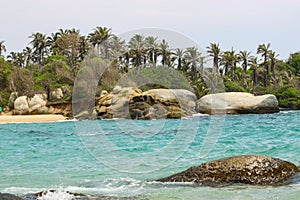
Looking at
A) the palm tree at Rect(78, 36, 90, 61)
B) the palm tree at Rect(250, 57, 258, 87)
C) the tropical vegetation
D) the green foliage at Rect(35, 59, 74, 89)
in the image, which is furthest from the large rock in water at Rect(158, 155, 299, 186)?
the palm tree at Rect(250, 57, 258, 87)

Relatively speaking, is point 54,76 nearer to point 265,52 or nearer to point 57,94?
point 57,94

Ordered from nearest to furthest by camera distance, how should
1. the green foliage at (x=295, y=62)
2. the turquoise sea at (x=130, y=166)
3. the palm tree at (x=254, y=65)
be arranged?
the turquoise sea at (x=130, y=166) → the palm tree at (x=254, y=65) → the green foliage at (x=295, y=62)

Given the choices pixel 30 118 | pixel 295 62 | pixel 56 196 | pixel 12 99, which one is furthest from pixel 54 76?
pixel 56 196

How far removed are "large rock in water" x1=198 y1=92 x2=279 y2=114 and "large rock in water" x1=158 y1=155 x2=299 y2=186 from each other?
109 ft

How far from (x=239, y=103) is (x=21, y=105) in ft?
71.6

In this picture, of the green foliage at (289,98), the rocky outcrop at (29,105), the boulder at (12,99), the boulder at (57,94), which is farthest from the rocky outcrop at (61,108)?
the green foliage at (289,98)

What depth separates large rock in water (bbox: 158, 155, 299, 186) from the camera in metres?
8.53

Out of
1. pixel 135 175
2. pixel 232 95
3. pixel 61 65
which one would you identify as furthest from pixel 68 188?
pixel 61 65

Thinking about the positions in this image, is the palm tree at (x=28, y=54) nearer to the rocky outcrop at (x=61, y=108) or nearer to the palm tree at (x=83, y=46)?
the palm tree at (x=83, y=46)

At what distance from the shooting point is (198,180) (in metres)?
8.79

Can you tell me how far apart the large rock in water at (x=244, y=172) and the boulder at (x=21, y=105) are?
131 feet

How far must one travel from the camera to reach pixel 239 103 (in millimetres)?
43156

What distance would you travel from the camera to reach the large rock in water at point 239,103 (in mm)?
42594

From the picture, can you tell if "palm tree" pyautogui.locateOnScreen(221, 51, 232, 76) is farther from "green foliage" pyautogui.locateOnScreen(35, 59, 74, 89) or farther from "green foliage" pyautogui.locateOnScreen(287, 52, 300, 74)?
"green foliage" pyautogui.locateOnScreen(35, 59, 74, 89)
